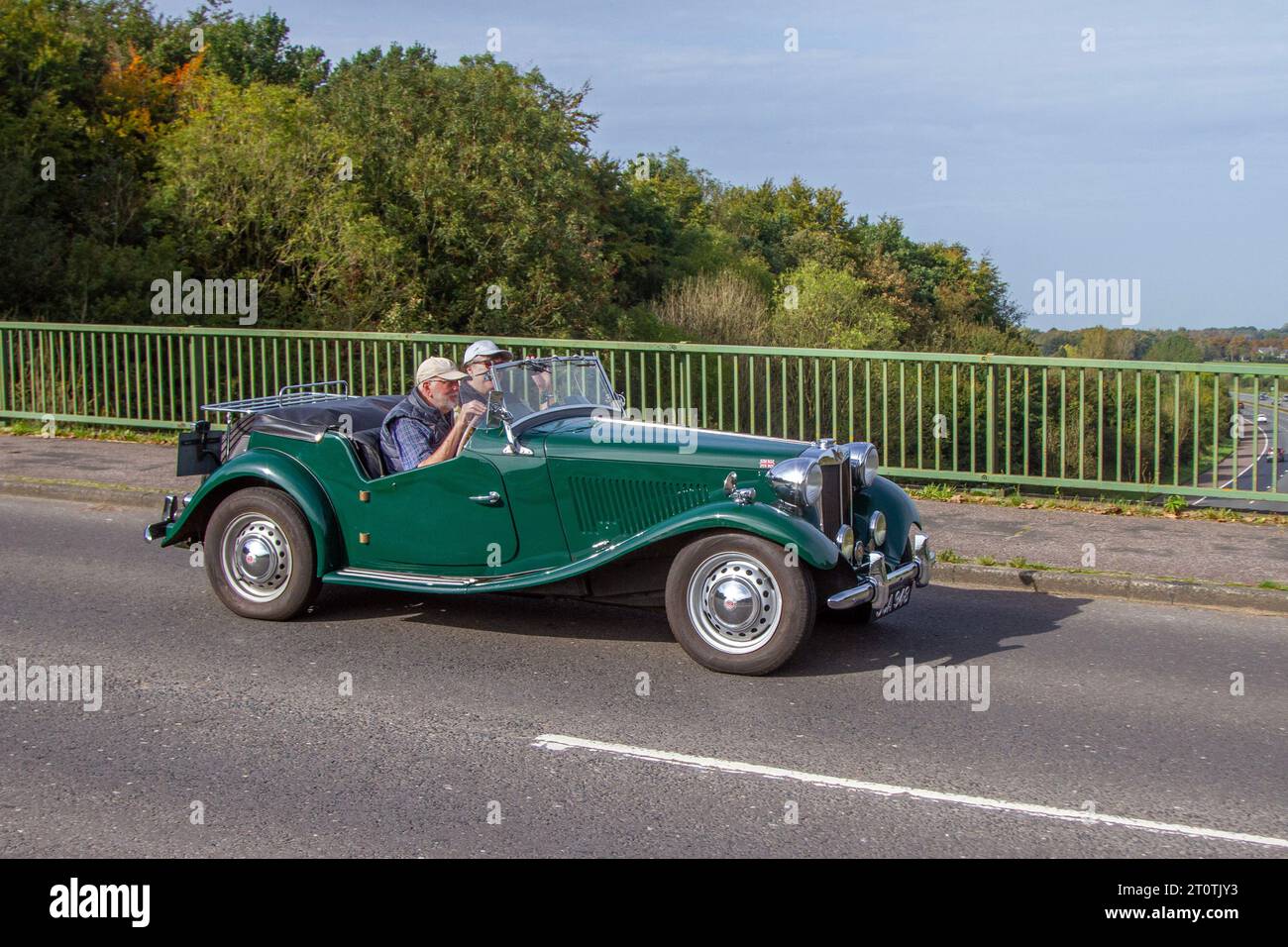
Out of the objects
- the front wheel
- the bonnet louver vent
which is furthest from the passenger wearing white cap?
the front wheel

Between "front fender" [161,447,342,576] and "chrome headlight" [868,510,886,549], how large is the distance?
120 inches

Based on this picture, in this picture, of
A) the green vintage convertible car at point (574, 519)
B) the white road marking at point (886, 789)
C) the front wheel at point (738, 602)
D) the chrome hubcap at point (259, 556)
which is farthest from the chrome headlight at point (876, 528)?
the chrome hubcap at point (259, 556)

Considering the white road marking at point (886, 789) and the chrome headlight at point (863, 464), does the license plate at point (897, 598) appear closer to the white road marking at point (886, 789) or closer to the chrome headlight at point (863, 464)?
the chrome headlight at point (863, 464)

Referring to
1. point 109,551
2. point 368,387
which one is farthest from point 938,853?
point 368,387

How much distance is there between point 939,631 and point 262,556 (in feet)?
13.2

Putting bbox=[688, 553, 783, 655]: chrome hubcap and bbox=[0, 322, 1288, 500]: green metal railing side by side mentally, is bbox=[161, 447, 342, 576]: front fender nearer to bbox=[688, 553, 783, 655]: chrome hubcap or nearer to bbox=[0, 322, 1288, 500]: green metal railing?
bbox=[688, 553, 783, 655]: chrome hubcap

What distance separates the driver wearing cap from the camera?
7.36 metres

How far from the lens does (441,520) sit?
7262 millimetres

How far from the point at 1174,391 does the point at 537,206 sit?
853 inches

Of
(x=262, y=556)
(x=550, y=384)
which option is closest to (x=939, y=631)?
(x=550, y=384)

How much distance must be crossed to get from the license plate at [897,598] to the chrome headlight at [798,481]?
2.25 feet

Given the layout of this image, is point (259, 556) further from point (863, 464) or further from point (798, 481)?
point (863, 464)

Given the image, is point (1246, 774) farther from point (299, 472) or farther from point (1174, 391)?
point (1174, 391)
